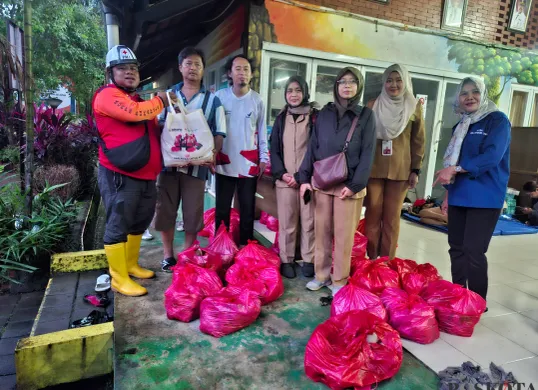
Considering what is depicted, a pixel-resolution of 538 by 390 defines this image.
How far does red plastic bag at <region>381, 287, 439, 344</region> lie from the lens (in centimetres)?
228

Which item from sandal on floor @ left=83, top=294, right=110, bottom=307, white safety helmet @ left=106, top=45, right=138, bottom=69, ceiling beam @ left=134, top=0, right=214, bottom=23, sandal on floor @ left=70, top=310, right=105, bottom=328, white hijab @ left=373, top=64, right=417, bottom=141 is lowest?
sandal on floor @ left=83, top=294, right=110, bottom=307

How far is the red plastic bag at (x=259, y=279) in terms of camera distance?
2670 mm

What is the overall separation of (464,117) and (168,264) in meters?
2.68

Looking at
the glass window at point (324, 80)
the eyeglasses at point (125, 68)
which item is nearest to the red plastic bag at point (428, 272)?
the eyeglasses at point (125, 68)

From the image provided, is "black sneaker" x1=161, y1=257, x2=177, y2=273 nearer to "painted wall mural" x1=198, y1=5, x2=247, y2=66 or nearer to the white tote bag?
the white tote bag

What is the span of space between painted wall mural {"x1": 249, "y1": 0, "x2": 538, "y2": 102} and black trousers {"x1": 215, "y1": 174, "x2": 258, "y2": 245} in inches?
94.7

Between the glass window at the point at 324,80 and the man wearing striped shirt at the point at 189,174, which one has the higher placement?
the glass window at the point at 324,80

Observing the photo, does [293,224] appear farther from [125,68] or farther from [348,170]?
[125,68]

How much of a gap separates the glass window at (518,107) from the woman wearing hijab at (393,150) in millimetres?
5792

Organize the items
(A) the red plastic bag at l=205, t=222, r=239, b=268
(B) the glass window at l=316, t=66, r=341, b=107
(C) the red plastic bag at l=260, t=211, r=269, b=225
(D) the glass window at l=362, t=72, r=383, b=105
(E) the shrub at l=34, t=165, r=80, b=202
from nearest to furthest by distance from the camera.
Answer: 1. (A) the red plastic bag at l=205, t=222, r=239, b=268
2. (E) the shrub at l=34, t=165, r=80, b=202
3. (C) the red plastic bag at l=260, t=211, r=269, b=225
4. (B) the glass window at l=316, t=66, r=341, b=107
5. (D) the glass window at l=362, t=72, r=383, b=105

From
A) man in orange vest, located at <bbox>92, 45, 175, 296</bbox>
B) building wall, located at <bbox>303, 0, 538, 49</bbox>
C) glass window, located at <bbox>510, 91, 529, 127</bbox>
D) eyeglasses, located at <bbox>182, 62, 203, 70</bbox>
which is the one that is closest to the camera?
man in orange vest, located at <bbox>92, 45, 175, 296</bbox>

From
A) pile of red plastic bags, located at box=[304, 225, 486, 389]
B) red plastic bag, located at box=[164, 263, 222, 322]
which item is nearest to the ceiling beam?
red plastic bag, located at box=[164, 263, 222, 322]

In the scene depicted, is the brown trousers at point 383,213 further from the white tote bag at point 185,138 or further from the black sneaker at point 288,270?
the white tote bag at point 185,138

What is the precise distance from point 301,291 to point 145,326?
1229 millimetres
